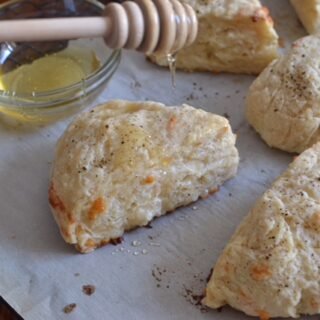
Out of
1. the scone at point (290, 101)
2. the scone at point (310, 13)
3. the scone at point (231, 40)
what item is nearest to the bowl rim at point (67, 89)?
the scone at point (231, 40)

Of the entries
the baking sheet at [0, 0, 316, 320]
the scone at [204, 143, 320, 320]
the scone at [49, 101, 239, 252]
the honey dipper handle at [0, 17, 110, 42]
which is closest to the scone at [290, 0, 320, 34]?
the baking sheet at [0, 0, 316, 320]

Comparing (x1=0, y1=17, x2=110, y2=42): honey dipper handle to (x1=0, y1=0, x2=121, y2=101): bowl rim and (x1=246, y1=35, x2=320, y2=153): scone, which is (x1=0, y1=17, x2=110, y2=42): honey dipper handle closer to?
(x1=0, y1=0, x2=121, y2=101): bowl rim

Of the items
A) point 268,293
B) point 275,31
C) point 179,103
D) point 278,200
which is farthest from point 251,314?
point 275,31

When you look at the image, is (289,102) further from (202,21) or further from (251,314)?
(251,314)

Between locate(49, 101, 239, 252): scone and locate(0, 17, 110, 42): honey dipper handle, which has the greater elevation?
locate(0, 17, 110, 42): honey dipper handle

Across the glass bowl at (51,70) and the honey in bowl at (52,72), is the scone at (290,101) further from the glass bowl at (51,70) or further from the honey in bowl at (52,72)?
the honey in bowl at (52,72)

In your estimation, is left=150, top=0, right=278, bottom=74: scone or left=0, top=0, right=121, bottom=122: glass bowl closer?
left=0, top=0, right=121, bottom=122: glass bowl
